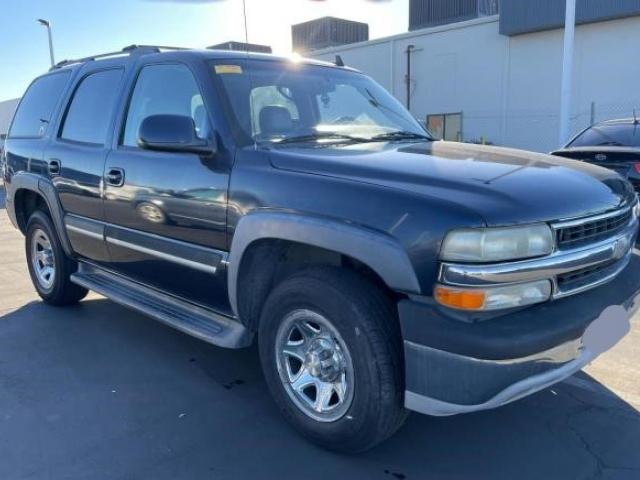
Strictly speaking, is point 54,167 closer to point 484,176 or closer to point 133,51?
point 133,51

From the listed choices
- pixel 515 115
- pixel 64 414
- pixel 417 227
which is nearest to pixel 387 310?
pixel 417 227

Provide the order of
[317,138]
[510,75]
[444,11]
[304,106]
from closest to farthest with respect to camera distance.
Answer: [317,138] < [304,106] < [510,75] < [444,11]

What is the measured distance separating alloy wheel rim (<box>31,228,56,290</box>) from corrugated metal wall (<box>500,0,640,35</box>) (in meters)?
18.8

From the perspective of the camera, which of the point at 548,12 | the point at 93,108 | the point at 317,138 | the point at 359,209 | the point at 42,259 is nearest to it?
the point at 359,209

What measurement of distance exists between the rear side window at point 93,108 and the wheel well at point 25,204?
0.83 meters

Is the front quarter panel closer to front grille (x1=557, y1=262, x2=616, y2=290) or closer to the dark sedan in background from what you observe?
front grille (x1=557, y1=262, x2=616, y2=290)

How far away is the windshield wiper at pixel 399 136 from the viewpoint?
A: 3617 millimetres

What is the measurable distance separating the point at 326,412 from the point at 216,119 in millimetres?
1629

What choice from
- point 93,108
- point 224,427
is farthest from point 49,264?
point 224,427

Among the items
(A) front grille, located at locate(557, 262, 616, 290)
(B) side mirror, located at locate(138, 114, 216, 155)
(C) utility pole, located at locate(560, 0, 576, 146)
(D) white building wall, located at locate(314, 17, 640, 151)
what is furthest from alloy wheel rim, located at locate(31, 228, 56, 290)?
(D) white building wall, located at locate(314, 17, 640, 151)

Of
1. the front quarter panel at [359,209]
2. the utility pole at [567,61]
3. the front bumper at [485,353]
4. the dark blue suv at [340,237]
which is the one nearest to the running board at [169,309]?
the dark blue suv at [340,237]

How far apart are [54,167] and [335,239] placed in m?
3.01

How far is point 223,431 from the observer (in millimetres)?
3041

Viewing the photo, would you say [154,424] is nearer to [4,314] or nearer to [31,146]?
[4,314]
